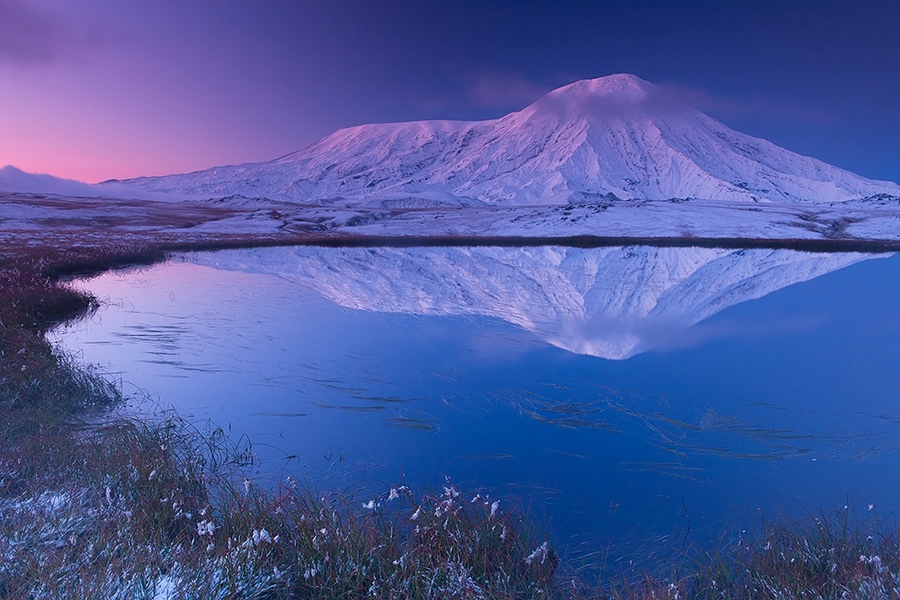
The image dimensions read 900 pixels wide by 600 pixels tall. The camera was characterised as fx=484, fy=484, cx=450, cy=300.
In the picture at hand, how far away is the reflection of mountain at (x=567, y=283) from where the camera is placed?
53.7 feet

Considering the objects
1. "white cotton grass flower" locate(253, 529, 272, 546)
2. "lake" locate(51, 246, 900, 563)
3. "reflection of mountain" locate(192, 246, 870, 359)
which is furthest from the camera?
"reflection of mountain" locate(192, 246, 870, 359)

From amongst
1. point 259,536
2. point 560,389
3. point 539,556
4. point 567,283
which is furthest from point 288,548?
point 567,283

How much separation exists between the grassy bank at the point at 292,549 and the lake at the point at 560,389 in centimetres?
73

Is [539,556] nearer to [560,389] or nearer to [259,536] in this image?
[259,536]

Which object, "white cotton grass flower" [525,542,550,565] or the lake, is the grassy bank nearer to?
"white cotton grass flower" [525,542,550,565]

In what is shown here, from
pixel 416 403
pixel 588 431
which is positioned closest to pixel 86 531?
pixel 416 403

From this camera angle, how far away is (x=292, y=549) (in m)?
4.63

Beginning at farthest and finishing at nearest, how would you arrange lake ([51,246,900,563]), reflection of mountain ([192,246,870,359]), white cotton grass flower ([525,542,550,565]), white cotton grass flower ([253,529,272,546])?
reflection of mountain ([192,246,870,359]), lake ([51,246,900,563]), white cotton grass flower ([525,542,550,565]), white cotton grass flower ([253,529,272,546])

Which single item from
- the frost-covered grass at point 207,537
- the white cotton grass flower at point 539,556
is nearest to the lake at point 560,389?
the white cotton grass flower at point 539,556

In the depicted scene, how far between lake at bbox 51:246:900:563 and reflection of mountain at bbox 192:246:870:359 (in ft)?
0.76

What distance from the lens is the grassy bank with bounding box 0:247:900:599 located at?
157 inches

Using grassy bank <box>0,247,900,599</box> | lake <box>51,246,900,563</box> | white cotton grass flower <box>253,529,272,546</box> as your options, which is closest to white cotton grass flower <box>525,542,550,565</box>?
grassy bank <box>0,247,900,599</box>

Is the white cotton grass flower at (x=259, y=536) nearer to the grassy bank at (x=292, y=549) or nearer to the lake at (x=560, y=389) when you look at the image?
the grassy bank at (x=292, y=549)

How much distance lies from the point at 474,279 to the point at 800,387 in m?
17.2
